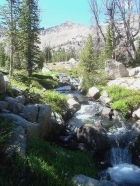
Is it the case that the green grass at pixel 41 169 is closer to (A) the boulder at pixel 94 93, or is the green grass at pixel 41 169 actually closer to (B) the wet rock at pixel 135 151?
(B) the wet rock at pixel 135 151

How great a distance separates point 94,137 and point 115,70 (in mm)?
16730

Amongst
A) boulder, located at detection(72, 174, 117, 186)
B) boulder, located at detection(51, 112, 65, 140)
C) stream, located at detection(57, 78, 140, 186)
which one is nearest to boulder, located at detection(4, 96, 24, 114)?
boulder, located at detection(51, 112, 65, 140)

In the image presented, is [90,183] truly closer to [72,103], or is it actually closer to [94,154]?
[94,154]

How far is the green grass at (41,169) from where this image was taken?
6316 mm

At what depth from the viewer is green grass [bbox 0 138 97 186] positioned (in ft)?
20.7

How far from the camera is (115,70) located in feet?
84.5

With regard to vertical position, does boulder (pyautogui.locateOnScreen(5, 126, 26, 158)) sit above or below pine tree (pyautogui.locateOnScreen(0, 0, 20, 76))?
below

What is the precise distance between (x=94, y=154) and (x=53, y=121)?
3.20 metres

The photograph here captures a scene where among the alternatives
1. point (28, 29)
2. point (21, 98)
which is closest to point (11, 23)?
point (28, 29)

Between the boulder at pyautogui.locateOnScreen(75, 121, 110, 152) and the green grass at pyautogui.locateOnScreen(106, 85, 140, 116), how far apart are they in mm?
5950

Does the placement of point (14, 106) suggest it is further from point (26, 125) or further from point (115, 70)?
point (115, 70)

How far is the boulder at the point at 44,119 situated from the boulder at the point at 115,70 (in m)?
16.5

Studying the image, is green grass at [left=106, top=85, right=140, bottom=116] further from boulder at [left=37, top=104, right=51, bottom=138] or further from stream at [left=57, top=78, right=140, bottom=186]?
boulder at [left=37, top=104, right=51, bottom=138]

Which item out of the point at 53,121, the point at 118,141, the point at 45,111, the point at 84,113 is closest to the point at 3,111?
the point at 45,111
